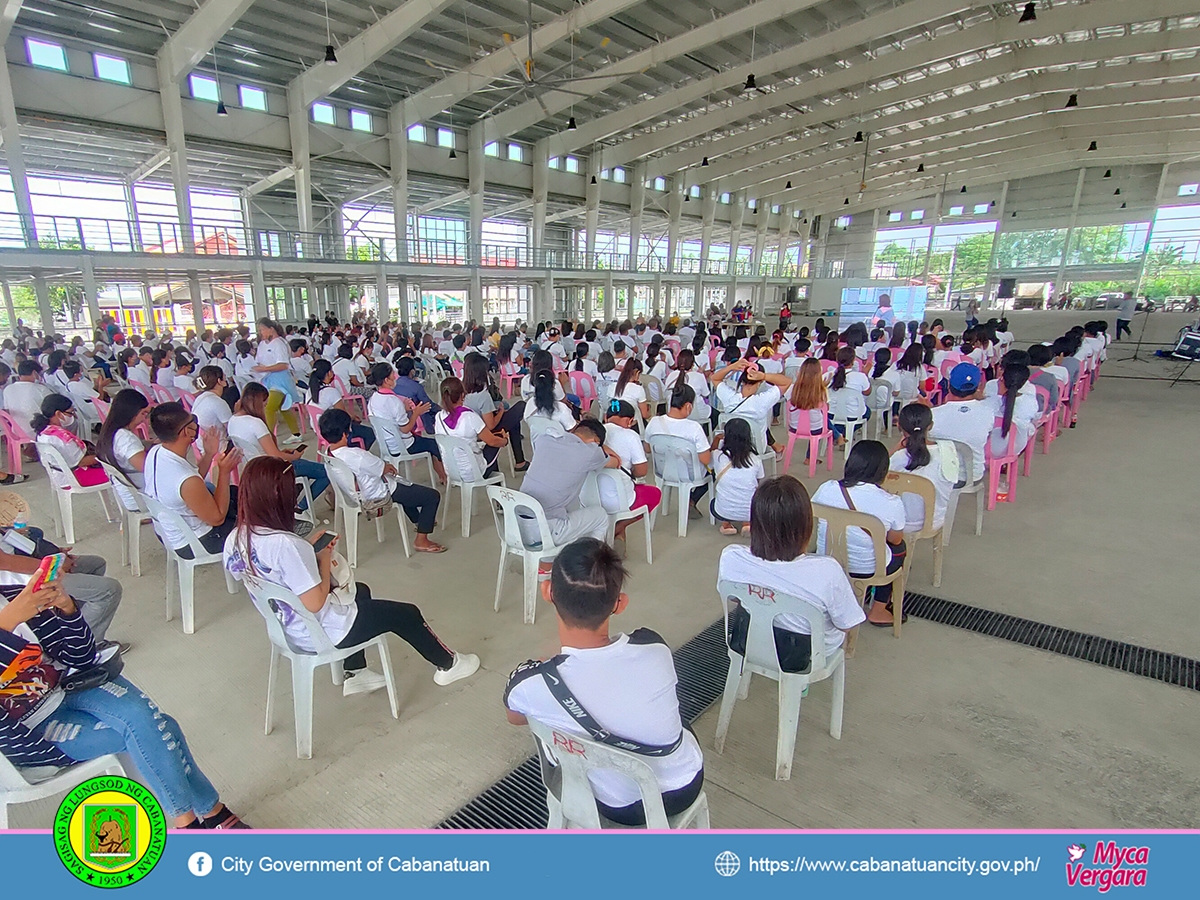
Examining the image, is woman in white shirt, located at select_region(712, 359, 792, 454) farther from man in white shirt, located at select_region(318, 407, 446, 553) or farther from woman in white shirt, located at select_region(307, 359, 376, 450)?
woman in white shirt, located at select_region(307, 359, 376, 450)

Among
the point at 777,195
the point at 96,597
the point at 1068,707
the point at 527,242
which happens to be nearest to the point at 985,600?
the point at 1068,707

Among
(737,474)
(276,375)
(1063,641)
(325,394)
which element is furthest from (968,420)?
(276,375)

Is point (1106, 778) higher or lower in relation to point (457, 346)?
lower

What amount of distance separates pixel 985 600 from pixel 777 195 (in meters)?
31.3

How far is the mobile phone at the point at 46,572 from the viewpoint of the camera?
1581 millimetres

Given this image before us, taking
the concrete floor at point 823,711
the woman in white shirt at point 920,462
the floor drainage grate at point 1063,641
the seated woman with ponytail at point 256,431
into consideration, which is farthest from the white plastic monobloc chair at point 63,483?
the floor drainage grate at point 1063,641

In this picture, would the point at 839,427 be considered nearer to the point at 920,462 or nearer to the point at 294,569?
the point at 920,462

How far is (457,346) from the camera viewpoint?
957 centimetres

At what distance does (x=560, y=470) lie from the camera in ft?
10.3

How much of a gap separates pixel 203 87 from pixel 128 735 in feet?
57.4

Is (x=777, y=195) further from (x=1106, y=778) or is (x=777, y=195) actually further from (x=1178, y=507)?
(x=1106, y=778)

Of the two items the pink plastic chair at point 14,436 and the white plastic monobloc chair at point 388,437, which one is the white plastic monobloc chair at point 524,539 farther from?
the pink plastic chair at point 14,436

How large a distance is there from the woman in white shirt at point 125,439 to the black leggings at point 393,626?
77.6 inches
